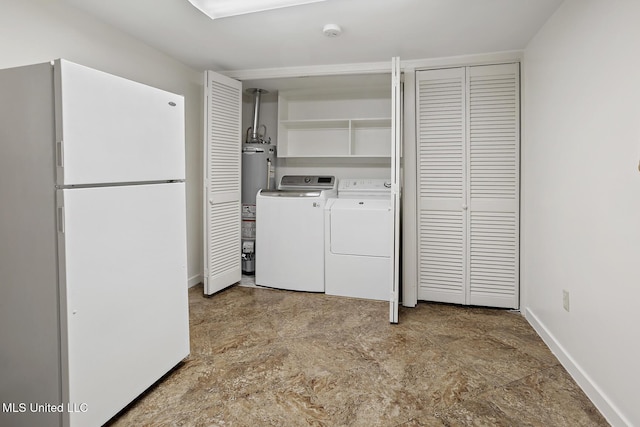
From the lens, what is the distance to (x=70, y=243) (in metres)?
1.49

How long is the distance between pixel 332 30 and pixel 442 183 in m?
1.61

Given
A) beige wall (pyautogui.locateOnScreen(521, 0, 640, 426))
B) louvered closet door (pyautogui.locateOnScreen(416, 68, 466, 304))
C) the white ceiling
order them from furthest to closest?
louvered closet door (pyautogui.locateOnScreen(416, 68, 466, 304)), the white ceiling, beige wall (pyautogui.locateOnScreen(521, 0, 640, 426))

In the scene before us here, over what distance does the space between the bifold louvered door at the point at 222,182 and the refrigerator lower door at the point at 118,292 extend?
4.26 ft

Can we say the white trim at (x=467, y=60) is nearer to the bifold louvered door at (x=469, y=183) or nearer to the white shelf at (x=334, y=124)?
the bifold louvered door at (x=469, y=183)

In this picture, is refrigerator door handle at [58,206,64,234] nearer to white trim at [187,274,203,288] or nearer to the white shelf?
white trim at [187,274,203,288]

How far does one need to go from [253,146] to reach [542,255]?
9.67 feet

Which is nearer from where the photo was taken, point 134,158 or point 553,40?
point 134,158

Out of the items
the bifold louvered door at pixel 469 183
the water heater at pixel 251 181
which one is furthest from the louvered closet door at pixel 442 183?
the water heater at pixel 251 181

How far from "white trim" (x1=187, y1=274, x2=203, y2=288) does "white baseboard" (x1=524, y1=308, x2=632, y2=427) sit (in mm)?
3110

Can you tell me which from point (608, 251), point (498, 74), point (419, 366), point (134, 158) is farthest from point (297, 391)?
point (498, 74)

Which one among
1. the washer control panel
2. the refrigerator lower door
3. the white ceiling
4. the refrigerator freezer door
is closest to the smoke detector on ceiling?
the white ceiling

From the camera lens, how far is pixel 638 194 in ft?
4.97

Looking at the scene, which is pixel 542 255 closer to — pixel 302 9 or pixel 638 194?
pixel 638 194

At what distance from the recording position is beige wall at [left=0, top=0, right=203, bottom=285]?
2.05 metres
